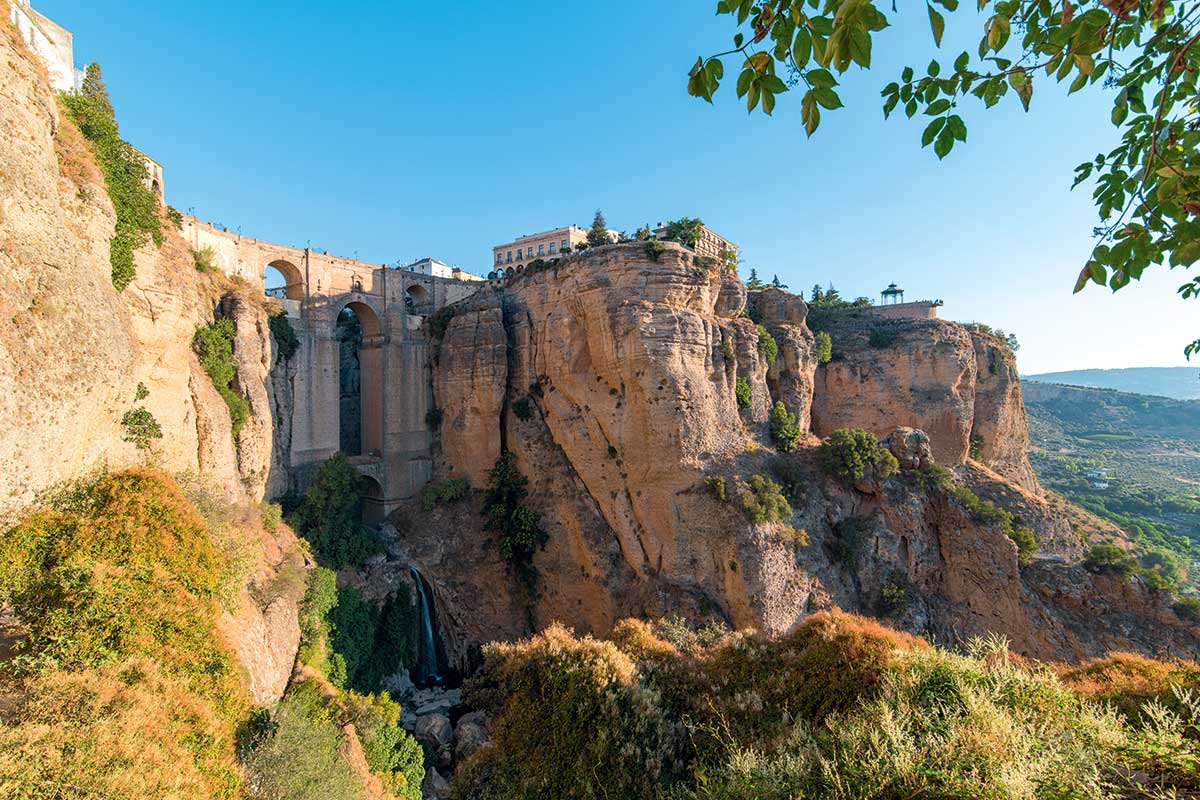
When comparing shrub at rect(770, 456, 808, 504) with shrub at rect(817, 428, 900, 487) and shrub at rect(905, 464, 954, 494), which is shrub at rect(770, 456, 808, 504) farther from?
shrub at rect(905, 464, 954, 494)

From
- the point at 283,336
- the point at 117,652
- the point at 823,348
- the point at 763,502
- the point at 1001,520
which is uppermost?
the point at 283,336

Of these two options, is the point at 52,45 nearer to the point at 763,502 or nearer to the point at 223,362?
the point at 223,362

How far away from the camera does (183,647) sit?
31.1ft

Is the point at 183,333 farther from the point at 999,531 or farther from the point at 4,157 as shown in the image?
the point at 999,531

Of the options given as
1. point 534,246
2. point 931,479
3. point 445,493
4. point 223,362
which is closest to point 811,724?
point 931,479

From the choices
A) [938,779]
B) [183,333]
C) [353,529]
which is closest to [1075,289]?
[938,779]

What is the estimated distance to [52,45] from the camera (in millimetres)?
14562

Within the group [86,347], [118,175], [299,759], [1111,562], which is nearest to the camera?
[299,759]

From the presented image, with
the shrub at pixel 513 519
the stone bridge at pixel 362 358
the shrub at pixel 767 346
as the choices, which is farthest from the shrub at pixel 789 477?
the stone bridge at pixel 362 358

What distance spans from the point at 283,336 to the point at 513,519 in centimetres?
1299

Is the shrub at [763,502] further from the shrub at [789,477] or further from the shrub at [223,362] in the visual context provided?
the shrub at [223,362]

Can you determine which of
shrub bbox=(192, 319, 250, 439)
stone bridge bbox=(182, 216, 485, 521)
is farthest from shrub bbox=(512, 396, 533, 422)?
shrub bbox=(192, 319, 250, 439)

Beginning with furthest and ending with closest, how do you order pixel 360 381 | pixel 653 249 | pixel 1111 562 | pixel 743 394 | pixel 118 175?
pixel 360 381 → pixel 743 394 → pixel 653 249 → pixel 1111 562 → pixel 118 175

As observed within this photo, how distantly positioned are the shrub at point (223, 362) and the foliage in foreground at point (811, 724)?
13.5 metres
